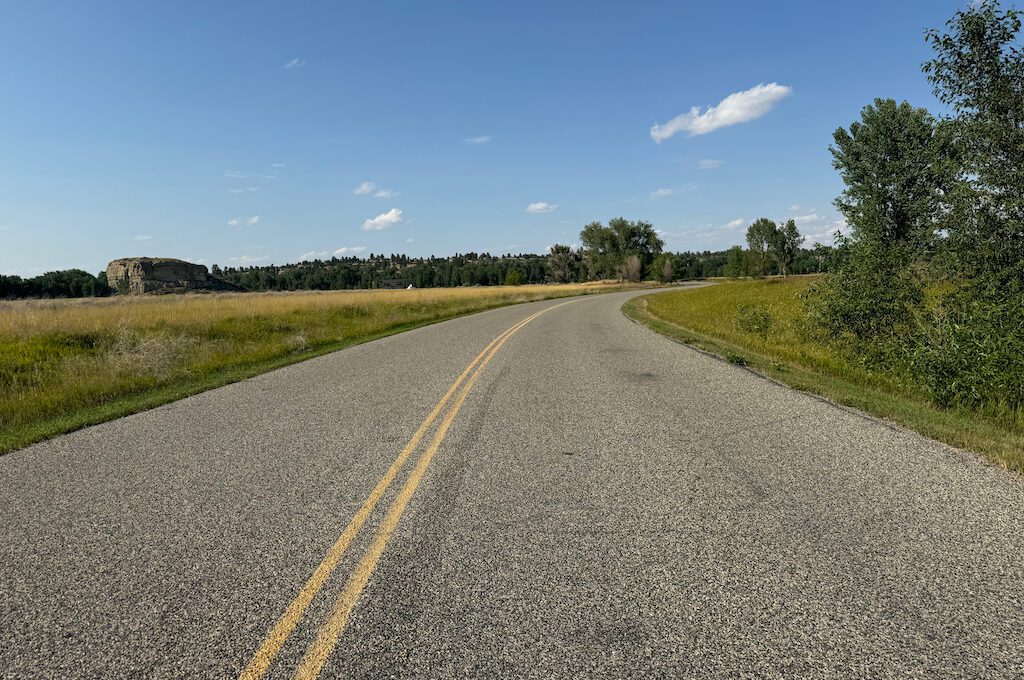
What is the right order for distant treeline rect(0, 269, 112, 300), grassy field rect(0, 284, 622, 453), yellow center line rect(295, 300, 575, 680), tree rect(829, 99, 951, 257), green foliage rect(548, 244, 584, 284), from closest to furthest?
yellow center line rect(295, 300, 575, 680) → grassy field rect(0, 284, 622, 453) → tree rect(829, 99, 951, 257) → distant treeline rect(0, 269, 112, 300) → green foliage rect(548, 244, 584, 284)

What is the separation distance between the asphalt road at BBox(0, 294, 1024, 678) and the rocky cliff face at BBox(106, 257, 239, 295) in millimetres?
104974

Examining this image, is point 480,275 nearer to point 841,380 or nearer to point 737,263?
point 737,263

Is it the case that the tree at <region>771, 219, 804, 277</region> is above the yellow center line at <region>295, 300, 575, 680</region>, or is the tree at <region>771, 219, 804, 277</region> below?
above

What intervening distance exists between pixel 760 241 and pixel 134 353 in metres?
103

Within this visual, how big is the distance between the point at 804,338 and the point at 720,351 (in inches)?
130

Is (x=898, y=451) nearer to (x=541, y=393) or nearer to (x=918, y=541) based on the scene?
(x=918, y=541)

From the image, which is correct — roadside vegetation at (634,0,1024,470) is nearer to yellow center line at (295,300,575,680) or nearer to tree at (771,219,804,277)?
yellow center line at (295,300,575,680)

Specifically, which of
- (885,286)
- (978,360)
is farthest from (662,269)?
(978,360)

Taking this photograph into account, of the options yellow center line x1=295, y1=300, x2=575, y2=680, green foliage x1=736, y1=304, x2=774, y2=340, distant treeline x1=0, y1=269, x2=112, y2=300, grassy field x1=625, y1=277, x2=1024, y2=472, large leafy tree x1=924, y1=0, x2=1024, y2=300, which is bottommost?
grassy field x1=625, y1=277, x2=1024, y2=472

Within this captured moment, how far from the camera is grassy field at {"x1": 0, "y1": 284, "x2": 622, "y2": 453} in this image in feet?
29.4

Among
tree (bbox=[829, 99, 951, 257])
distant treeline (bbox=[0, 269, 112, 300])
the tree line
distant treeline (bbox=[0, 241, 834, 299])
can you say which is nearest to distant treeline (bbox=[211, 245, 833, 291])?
distant treeline (bbox=[0, 241, 834, 299])

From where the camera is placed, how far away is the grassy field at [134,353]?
8969 millimetres

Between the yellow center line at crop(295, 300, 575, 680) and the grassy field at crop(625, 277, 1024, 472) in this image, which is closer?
the yellow center line at crop(295, 300, 575, 680)

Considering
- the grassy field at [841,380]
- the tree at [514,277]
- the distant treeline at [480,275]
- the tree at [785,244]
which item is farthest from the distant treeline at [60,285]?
the tree at [785,244]
